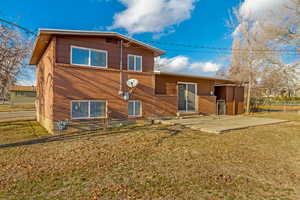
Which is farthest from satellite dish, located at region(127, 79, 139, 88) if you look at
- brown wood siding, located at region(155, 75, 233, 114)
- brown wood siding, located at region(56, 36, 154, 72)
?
brown wood siding, located at region(155, 75, 233, 114)

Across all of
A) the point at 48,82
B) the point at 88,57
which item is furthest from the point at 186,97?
the point at 48,82

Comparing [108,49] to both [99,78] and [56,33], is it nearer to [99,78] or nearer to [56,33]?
[99,78]

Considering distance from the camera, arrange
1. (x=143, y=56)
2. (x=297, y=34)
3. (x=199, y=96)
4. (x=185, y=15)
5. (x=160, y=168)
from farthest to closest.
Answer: (x=185, y=15) < (x=199, y=96) < (x=143, y=56) < (x=297, y=34) < (x=160, y=168)

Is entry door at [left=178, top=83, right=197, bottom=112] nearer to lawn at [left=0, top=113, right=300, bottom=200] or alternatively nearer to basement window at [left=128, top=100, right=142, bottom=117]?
basement window at [left=128, top=100, right=142, bottom=117]

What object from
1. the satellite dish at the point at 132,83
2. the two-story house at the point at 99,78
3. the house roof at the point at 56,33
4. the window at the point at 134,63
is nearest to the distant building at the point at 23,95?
the two-story house at the point at 99,78

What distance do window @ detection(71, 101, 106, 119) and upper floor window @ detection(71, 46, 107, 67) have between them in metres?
2.14

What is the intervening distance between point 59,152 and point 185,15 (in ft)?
50.6

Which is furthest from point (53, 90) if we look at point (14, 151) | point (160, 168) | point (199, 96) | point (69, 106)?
point (199, 96)

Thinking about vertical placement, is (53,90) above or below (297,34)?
below

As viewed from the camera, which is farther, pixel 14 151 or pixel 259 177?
pixel 14 151

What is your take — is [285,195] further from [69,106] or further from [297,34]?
[297,34]

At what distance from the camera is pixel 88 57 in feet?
29.7

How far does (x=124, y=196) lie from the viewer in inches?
115

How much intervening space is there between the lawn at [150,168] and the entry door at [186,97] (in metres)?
6.77
